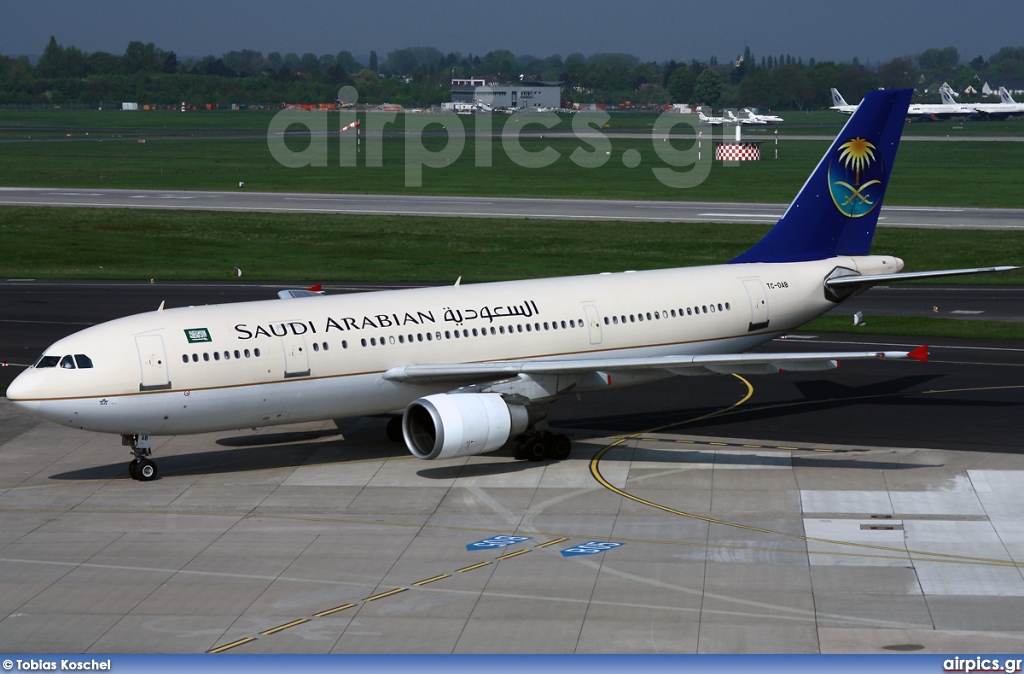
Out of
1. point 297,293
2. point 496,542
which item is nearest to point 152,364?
point 496,542

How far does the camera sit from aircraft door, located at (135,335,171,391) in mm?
31312

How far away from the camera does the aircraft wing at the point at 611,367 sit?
3259cm

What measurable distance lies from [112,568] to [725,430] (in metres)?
19.7

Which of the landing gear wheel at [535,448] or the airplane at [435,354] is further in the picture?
the landing gear wheel at [535,448]

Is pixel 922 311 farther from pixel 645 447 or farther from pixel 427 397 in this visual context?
pixel 427 397

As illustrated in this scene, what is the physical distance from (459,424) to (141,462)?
8701 millimetres

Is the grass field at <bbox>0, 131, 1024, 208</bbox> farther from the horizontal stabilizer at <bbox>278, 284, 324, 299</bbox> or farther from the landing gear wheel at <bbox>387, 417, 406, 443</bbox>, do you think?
the landing gear wheel at <bbox>387, 417, 406, 443</bbox>

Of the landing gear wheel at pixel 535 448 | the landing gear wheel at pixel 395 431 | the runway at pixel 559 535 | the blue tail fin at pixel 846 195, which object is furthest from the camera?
the blue tail fin at pixel 846 195

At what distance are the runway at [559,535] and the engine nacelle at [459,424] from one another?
3.72 ft

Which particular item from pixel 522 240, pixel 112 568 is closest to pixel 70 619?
pixel 112 568

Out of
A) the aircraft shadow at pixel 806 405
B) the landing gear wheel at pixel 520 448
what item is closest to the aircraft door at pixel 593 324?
the aircraft shadow at pixel 806 405

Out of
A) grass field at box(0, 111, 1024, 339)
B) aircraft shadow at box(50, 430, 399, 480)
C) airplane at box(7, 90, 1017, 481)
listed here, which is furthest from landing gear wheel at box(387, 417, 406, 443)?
grass field at box(0, 111, 1024, 339)

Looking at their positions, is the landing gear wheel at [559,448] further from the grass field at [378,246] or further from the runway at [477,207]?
the runway at [477,207]

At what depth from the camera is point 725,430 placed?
38.8 metres
